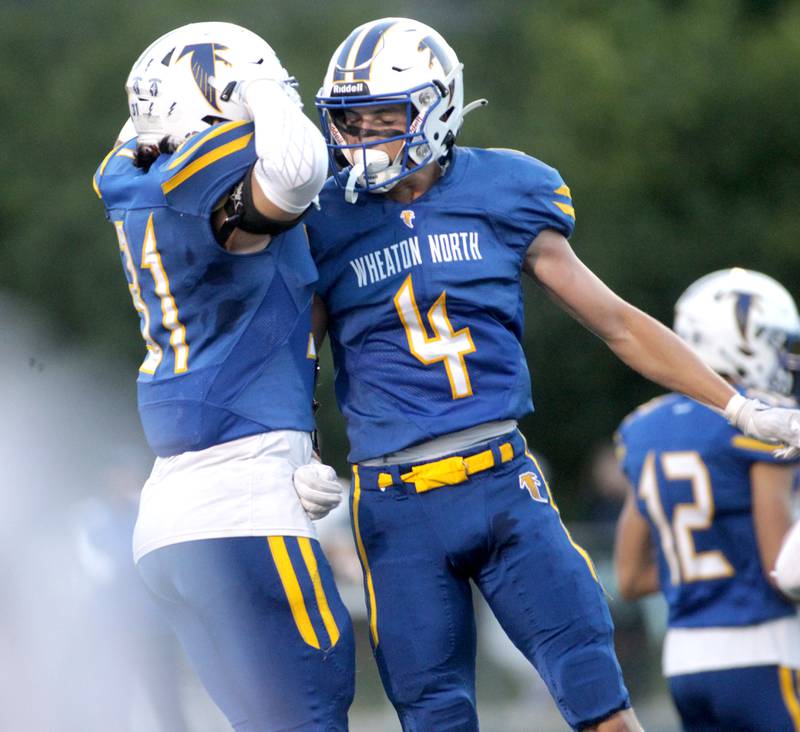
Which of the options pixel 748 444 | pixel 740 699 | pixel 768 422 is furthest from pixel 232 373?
pixel 740 699

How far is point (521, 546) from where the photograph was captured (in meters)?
4.24

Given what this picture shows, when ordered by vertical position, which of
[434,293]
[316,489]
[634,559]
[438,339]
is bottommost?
[634,559]

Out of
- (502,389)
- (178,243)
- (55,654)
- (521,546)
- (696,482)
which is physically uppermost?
(178,243)

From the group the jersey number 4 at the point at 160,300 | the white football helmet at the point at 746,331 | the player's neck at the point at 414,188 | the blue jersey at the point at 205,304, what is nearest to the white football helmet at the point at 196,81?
the blue jersey at the point at 205,304

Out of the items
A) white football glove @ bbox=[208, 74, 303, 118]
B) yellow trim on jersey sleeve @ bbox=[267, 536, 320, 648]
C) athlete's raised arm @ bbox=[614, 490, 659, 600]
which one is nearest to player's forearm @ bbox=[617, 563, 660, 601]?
athlete's raised arm @ bbox=[614, 490, 659, 600]

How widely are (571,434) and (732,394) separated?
13560mm

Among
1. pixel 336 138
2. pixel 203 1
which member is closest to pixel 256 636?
pixel 336 138

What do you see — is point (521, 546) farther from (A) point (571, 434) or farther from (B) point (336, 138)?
(A) point (571, 434)

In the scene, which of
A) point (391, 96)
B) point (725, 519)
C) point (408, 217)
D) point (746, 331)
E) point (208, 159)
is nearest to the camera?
point (208, 159)

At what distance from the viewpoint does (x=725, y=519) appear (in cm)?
533

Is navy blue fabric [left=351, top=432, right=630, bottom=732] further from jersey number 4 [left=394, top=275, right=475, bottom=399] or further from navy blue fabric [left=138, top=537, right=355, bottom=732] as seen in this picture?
navy blue fabric [left=138, top=537, right=355, bottom=732]

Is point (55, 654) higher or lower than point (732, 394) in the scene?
lower

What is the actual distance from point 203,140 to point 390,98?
25.5 inches

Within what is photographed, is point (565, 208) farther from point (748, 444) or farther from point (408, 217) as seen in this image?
point (748, 444)
